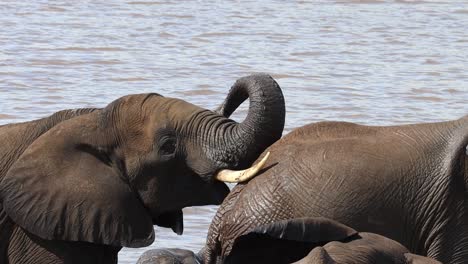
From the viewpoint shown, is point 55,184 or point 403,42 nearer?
point 55,184

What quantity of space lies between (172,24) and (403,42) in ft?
9.07

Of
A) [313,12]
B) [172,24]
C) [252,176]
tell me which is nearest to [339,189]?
[252,176]

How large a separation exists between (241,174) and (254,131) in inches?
6.4

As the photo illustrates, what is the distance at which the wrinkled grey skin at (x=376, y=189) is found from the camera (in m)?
6.33

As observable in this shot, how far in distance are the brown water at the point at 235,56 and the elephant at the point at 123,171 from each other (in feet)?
6.56

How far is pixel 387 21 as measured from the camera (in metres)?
19.6

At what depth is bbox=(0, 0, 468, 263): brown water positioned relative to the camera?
41.5 ft

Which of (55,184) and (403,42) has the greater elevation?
(55,184)

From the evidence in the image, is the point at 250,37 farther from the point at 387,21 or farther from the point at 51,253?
the point at 51,253

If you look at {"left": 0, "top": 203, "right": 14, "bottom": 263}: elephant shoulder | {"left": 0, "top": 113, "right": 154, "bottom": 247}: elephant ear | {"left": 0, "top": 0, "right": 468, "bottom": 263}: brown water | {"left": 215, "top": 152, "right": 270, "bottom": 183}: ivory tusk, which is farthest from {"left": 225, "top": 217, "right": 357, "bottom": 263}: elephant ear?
{"left": 0, "top": 0, "right": 468, "bottom": 263}: brown water

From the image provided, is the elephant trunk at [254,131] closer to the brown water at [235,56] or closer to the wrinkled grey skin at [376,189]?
the wrinkled grey skin at [376,189]

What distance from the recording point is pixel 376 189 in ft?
20.8

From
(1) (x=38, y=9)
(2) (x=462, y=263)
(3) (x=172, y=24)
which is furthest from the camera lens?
(1) (x=38, y=9)

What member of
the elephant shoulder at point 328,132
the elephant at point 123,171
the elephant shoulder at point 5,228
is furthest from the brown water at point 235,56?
the elephant shoulder at point 328,132
